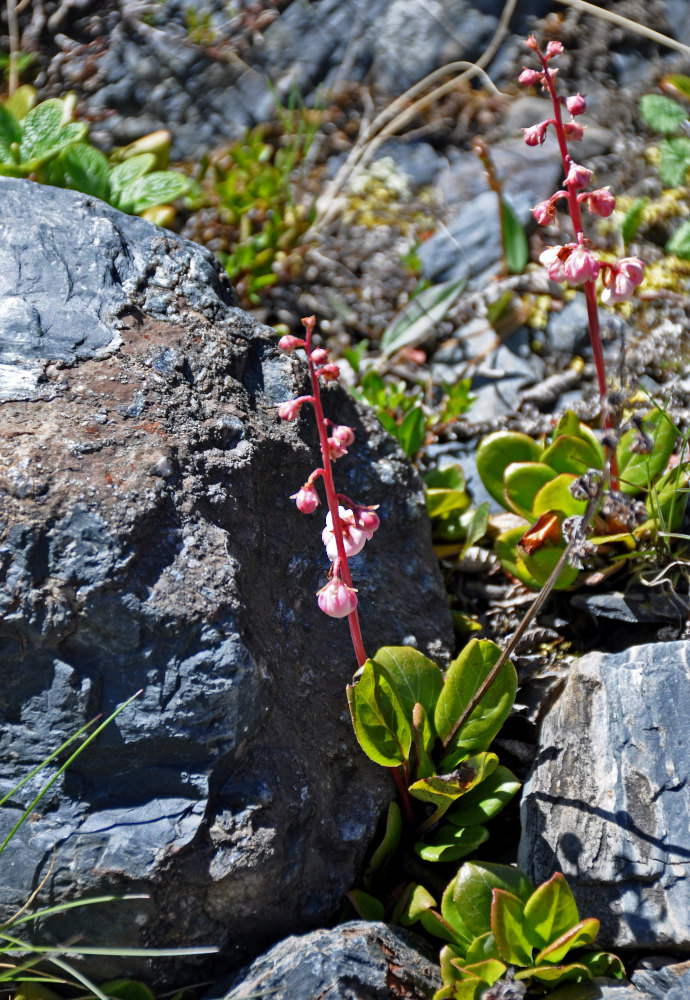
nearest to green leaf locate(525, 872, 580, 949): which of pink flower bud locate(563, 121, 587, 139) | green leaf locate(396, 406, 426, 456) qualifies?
green leaf locate(396, 406, 426, 456)

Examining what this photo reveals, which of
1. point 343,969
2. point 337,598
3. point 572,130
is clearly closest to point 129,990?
point 343,969

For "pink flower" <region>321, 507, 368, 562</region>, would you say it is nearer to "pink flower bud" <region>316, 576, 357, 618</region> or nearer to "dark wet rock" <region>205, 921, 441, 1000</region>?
"pink flower bud" <region>316, 576, 357, 618</region>

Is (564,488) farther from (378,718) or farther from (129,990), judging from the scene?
Answer: (129,990)

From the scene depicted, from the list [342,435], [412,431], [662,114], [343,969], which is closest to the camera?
[342,435]

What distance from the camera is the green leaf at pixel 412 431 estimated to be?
3396 millimetres

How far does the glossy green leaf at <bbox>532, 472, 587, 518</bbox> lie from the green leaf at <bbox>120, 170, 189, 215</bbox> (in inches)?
81.6

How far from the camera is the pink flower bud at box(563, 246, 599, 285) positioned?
7.93ft

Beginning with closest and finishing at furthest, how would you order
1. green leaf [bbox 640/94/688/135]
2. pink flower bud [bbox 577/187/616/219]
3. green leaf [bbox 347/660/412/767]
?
green leaf [bbox 347/660/412/767] → pink flower bud [bbox 577/187/616/219] → green leaf [bbox 640/94/688/135]

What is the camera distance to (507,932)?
2086mm

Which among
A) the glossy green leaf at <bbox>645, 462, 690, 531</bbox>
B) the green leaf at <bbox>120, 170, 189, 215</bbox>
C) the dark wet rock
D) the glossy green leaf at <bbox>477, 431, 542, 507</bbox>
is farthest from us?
the green leaf at <bbox>120, 170, 189, 215</bbox>

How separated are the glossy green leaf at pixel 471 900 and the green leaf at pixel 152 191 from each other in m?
2.91

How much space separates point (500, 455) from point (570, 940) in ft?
5.33

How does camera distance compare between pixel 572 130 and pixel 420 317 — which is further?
pixel 420 317

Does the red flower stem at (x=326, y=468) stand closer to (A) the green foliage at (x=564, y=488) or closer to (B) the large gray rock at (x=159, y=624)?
(B) the large gray rock at (x=159, y=624)
